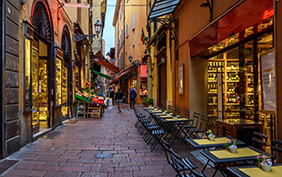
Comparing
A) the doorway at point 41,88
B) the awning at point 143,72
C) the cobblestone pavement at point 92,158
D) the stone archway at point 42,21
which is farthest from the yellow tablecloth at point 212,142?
the awning at point 143,72

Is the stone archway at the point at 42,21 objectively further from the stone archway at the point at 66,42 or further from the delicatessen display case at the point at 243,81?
the delicatessen display case at the point at 243,81

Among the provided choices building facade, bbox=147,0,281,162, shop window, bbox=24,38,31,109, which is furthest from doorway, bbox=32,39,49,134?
building facade, bbox=147,0,281,162

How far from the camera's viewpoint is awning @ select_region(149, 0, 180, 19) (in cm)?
897

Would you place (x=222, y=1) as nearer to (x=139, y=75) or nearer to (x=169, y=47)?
(x=169, y=47)

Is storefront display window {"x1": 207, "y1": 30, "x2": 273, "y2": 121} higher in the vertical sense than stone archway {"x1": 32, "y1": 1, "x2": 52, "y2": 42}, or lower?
lower

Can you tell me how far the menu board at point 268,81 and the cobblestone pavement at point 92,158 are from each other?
5.47 ft

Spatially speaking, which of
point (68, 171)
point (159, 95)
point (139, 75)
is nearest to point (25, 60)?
point (68, 171)

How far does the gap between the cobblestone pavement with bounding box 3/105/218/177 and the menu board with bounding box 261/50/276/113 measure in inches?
65.7

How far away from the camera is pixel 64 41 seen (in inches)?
434

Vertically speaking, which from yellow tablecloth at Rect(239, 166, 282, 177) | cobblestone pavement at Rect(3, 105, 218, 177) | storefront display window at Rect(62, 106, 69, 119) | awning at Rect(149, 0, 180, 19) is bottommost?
cobblestone pavement at Rect(3, 105, 218, 177)

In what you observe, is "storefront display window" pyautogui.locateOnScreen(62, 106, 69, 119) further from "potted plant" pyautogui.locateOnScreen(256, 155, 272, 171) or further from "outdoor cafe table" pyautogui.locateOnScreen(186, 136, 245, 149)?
"potted plant" pyautogui.locateOnScreen(256, 155, 272, 171)

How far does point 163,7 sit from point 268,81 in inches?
247

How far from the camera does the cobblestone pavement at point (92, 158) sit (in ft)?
13.5

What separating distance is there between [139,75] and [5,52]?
18244 millimetres
